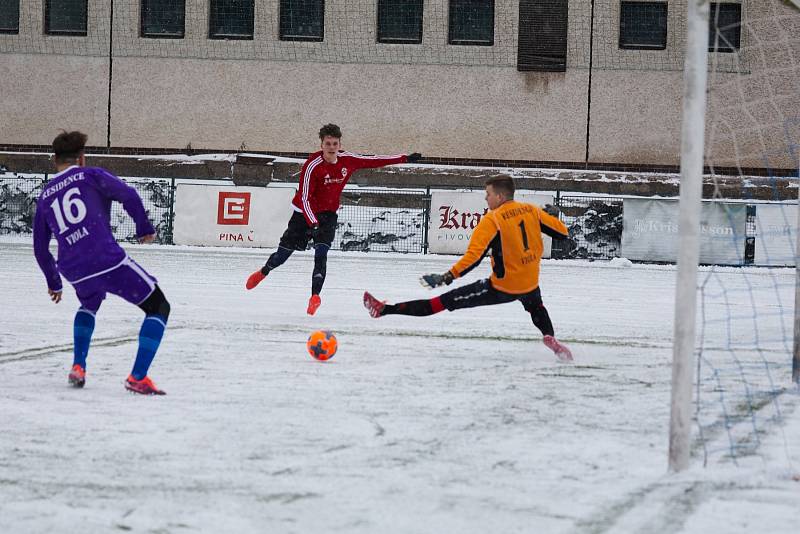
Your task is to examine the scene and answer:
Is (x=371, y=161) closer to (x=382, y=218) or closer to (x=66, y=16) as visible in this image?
(x=382, y=218)

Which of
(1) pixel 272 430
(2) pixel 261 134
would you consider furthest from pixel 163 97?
(1) pixel 272 430

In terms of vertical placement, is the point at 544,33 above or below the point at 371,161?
above

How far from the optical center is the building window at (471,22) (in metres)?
30.3

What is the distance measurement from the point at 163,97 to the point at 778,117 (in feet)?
53.4

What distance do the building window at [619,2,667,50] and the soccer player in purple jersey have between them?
2505 cm

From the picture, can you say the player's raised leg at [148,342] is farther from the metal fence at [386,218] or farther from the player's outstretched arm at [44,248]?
the metal fence at [386,218]

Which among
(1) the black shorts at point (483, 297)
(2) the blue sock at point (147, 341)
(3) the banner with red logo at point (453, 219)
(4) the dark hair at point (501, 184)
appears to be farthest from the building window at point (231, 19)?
(2) the blue sock at point (147, 341)

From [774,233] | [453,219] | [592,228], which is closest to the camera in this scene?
[774,233]

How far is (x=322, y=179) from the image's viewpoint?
1161cm

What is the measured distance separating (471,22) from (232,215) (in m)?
11.2

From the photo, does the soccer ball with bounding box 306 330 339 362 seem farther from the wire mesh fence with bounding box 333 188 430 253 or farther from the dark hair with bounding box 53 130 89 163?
the wire mesh fence with bounding box 333 188 430 253

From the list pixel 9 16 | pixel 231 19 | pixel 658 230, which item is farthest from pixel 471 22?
pixel 9 16

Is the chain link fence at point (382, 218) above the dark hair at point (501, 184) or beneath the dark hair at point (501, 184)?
beneath

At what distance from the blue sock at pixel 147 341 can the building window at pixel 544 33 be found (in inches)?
964
